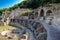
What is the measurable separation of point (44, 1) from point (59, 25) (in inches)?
1122

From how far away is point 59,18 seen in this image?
1564 cm

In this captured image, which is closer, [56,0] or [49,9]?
[49,9]

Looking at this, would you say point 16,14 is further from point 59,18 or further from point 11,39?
point 59,18

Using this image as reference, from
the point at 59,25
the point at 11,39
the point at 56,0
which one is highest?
the point at 56,0

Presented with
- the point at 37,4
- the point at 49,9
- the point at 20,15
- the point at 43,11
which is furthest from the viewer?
the point at 37,4

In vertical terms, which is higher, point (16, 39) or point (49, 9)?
point (49, 9)

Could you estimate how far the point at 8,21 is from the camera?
3544cm

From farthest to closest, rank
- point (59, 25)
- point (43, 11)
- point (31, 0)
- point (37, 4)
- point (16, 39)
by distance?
point (31, 0) → point (37, 4) → point (43, 11) → point (16, 39) → point (59, 25)

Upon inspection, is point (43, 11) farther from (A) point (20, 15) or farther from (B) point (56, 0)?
(A) point (20, 15)

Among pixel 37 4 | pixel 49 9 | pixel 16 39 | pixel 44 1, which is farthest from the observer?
pixel 37 4

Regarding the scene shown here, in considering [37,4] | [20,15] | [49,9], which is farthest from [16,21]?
[37,4]

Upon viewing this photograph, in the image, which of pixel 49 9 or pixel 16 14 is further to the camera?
pixel 16 14

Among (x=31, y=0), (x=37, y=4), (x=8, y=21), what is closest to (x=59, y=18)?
(x=8, y=21)

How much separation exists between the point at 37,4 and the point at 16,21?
13648 millimetres
